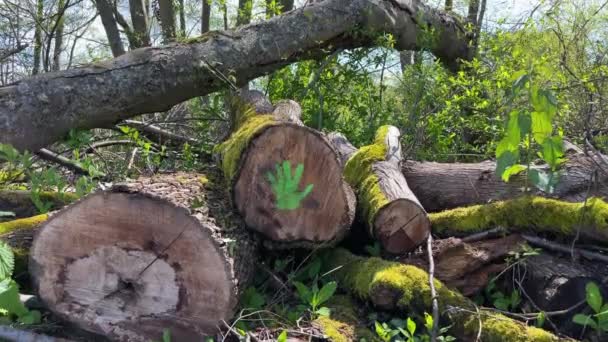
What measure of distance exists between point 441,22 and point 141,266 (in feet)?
15.5

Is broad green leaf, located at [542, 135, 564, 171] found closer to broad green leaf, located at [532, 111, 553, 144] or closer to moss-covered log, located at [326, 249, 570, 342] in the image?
broad green leaf, located at [532, 111, 553, 144]

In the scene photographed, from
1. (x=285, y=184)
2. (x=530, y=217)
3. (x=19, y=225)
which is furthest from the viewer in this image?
(x=19, y=225)

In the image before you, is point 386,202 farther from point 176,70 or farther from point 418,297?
point 176,70

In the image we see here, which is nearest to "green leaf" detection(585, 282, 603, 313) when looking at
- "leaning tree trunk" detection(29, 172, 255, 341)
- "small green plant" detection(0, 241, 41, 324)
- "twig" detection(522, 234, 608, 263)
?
"twig" detection(522, 234, 608, 263)

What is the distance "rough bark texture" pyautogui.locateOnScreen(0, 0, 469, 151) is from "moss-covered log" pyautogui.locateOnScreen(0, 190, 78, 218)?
35cm

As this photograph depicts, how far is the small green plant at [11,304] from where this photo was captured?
231 centimetres

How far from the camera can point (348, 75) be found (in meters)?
5.06

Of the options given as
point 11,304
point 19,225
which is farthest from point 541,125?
point 19,225

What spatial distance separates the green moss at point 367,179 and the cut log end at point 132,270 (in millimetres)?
922

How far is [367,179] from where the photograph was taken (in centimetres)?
311

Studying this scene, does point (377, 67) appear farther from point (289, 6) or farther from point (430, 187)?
point (289, 6)

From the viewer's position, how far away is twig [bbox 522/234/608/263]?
261 cm

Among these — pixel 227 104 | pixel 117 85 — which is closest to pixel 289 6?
pixel 227 104

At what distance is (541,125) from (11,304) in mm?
2370
